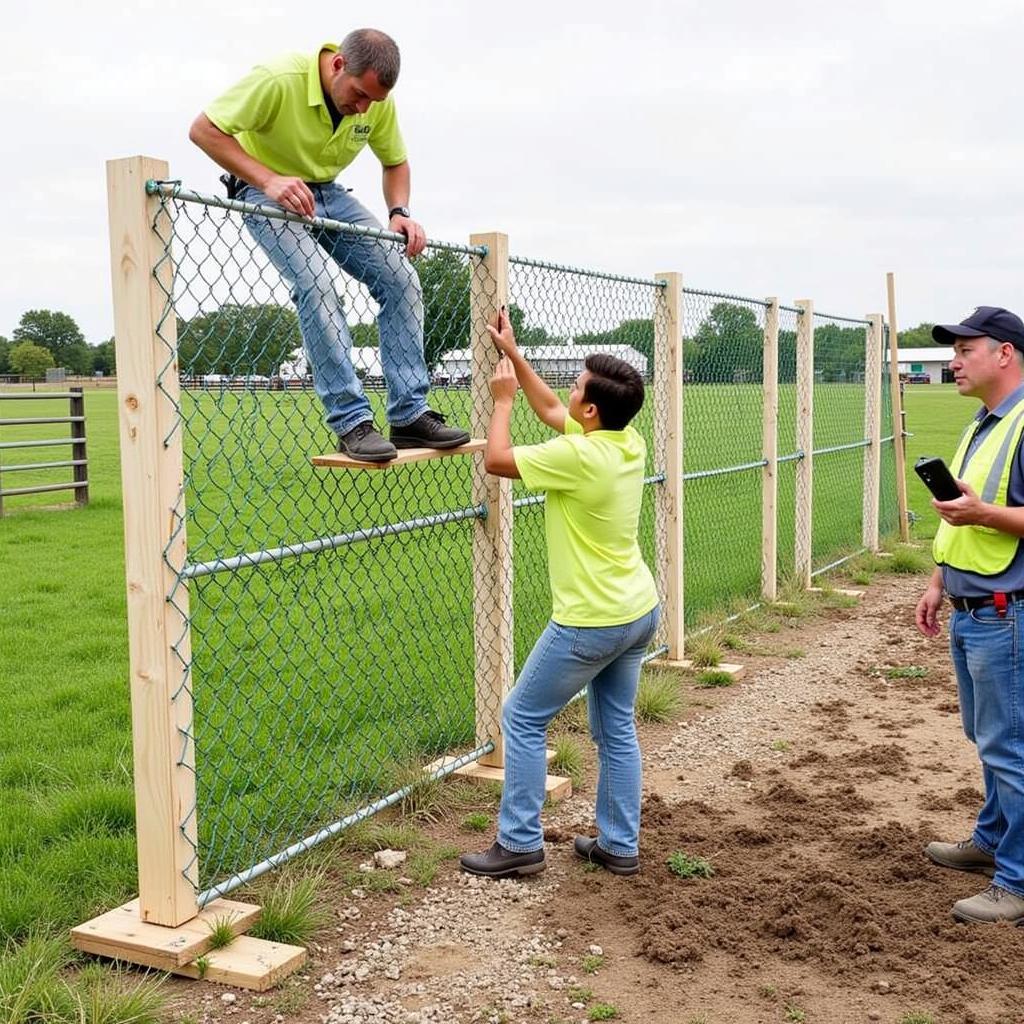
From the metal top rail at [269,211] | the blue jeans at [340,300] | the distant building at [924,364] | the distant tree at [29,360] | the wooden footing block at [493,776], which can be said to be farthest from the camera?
the distant building at [924,364]

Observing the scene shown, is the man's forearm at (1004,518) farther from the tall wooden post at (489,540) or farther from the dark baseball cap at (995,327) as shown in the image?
the tall wooden post at (489,540)

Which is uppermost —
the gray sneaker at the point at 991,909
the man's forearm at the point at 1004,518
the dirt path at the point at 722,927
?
the man's forearm at the point at 1004,518

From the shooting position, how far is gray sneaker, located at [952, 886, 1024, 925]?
156 inches

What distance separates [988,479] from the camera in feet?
13.0

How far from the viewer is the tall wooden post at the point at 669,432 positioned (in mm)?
7320

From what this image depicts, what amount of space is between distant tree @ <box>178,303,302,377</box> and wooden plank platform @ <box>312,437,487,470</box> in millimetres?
367

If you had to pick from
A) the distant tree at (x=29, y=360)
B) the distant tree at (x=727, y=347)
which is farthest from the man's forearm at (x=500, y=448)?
the distant tree at (x=29, y=360)

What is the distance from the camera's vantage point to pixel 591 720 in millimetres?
→ 4531

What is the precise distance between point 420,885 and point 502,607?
4.69 ft

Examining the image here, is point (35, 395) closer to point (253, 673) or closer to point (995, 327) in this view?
point (253, 673)

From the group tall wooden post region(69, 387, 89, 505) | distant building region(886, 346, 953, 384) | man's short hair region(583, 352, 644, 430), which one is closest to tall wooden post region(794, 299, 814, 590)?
man's short hair region(583, 352, 644, 430)

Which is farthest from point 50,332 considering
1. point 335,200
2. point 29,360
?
point 335,200

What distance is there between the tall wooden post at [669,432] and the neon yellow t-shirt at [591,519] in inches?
125

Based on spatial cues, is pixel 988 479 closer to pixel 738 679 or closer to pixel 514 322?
pixel 514 322
